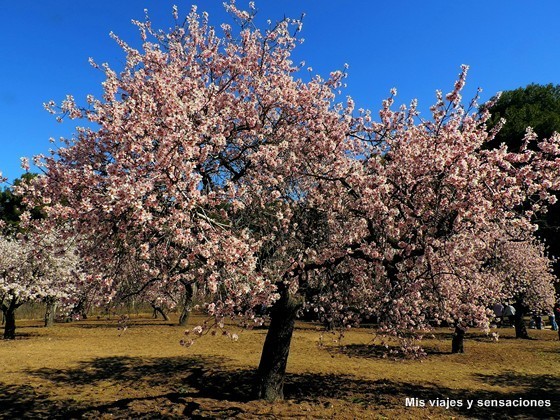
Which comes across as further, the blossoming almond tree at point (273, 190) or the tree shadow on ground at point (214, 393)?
the tree shadow on ground at point (214, 393)

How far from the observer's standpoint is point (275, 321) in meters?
10.5

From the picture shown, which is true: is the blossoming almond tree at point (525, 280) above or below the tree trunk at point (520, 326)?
above

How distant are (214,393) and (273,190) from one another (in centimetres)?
631

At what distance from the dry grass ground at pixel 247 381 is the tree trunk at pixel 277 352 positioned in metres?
0.38

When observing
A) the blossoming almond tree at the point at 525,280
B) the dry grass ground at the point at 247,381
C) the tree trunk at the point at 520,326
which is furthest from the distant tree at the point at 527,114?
the dry grass ground at the point at 247,381

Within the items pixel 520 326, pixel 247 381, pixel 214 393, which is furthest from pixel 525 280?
pixel 214 393

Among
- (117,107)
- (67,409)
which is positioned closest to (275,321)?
(67,409)

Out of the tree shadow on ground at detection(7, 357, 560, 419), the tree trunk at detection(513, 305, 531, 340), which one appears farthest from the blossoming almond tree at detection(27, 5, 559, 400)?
the tree trunk at detection(513, 305, 531, 340)

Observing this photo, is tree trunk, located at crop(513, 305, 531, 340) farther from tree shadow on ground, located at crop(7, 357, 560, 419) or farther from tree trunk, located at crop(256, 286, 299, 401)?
tree trunk, located at crop(256, 286, 299, 401)

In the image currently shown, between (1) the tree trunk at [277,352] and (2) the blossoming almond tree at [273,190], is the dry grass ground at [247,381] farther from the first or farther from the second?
(2) the blossoming almond tree at [273,190]

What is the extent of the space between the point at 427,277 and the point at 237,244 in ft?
15.3

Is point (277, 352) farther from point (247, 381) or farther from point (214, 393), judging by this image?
point (247, 381)

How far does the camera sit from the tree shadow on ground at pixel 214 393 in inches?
380

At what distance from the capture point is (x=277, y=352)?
10.4 metres
